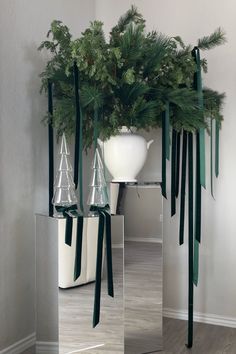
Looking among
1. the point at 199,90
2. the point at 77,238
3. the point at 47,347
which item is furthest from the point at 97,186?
the point at 47,347

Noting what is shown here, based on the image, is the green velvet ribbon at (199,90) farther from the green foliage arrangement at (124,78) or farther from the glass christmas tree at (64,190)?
the glass christmas tree at (64,190)

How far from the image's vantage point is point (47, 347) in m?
2.10

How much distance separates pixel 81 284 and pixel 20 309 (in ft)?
1.54

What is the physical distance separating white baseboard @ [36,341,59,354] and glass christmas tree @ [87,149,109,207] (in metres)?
0.70

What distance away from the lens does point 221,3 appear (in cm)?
261

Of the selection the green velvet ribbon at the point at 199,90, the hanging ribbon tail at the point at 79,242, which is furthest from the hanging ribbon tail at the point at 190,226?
the hanging ribbon tail at the point at 79,242

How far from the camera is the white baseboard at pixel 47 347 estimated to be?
2.05 meters

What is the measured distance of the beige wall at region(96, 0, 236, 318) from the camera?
8.57 ft

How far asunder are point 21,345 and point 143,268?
769 mm

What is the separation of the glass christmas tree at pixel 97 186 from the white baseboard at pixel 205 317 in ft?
3.79

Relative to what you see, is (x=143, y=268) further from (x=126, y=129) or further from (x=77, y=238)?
(x=126, y=129)

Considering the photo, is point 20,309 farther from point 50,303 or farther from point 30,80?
point 30,80

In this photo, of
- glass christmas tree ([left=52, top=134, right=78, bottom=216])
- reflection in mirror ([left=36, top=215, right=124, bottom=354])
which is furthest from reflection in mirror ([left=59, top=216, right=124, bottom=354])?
glass christmas tree ([left=52, top=134, right=78, bottom=216])

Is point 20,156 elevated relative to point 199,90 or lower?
lower
